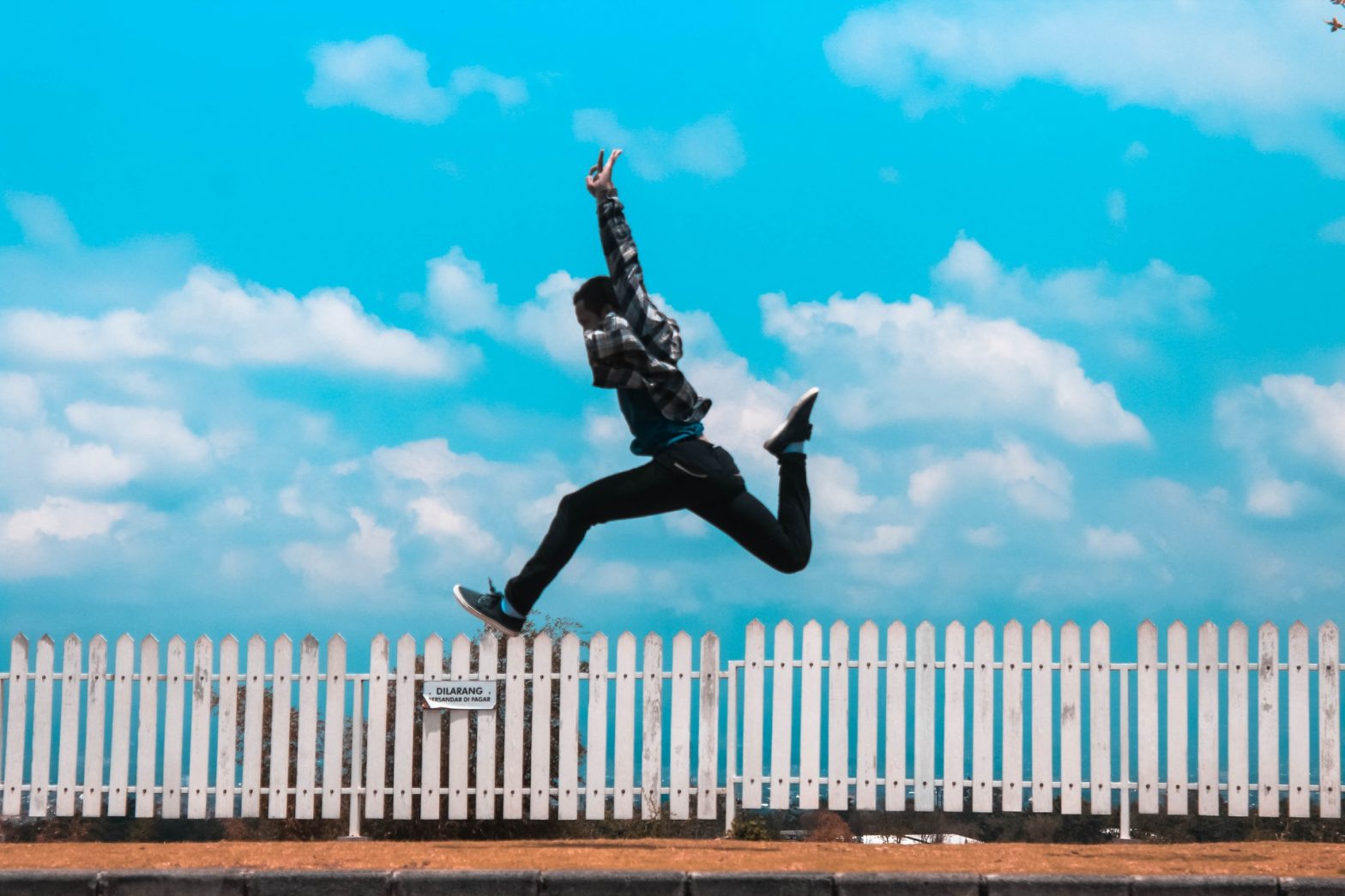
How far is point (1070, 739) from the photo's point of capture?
492 inches

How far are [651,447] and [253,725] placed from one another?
24.8 feet

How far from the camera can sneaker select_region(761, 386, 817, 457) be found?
7.23 m

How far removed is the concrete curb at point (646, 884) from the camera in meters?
6.89

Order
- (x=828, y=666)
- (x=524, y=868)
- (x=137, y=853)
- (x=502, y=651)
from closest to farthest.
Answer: (x=524, y=868) < (x=137, y=853) < (x=828, y=666) < (x=502, y=651)

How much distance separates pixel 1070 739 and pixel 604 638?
4275mm

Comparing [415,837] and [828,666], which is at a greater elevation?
[828,666]

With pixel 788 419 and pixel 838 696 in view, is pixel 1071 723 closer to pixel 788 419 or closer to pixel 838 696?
pixel 838 696

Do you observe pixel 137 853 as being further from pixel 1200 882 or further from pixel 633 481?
pixel 1200 882

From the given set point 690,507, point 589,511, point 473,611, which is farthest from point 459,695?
point 690,507

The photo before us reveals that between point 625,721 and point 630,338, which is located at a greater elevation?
point 630,338

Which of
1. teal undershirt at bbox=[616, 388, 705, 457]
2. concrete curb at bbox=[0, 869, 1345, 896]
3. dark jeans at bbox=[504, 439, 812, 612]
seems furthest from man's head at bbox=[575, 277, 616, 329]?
concrete curb at bbox=[0, 869, 1345, 896]

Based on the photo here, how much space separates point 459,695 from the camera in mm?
→ 12891

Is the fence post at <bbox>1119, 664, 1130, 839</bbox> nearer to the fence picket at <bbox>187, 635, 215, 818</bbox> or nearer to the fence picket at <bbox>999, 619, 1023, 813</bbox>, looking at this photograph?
the fence picket at <bbox>999, 619, 1023, 813</bbox>

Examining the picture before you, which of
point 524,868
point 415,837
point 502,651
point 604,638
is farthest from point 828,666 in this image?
point 524,868
